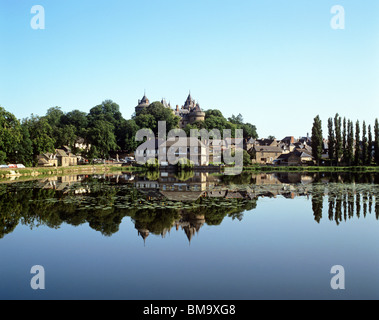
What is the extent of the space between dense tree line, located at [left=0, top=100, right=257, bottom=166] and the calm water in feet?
91.1

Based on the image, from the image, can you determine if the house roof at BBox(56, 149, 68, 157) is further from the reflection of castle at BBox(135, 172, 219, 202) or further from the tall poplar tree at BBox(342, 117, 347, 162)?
the tall poplar tree at BBox(342, 117, 347, 162)

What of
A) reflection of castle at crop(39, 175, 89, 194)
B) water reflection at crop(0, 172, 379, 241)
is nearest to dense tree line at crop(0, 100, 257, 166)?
reflection of castle at crop(39, 175, 89, 194)

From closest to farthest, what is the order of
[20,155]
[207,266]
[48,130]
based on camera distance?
1. [207,266]
2. [20,155]
3. [48,130]

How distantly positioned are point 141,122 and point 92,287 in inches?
3024

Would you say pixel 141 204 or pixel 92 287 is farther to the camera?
pixel 141 204

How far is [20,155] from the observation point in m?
45.5

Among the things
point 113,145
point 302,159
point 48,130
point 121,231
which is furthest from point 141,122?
point 121,231

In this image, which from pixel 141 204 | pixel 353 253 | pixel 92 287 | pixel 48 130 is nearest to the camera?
pixel 92 287

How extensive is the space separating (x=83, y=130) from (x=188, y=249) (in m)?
65.4

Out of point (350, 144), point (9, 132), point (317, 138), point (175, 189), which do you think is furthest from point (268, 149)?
point (175, 189)

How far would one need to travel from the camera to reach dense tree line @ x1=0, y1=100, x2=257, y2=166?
42.9 m

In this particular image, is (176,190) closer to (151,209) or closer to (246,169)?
(151,209)
